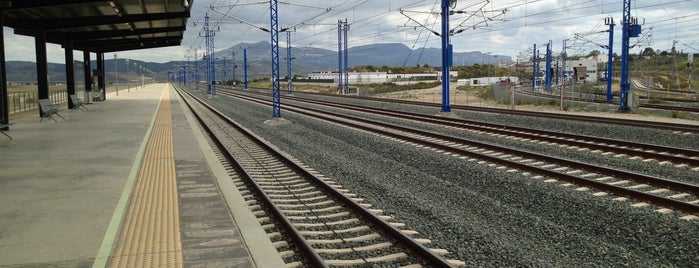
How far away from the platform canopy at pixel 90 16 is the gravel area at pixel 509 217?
13.1m

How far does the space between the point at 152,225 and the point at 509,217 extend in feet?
16.6

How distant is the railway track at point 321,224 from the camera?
6.21 metres

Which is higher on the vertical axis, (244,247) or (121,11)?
(121,11)

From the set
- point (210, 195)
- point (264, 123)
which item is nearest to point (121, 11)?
point (264, 123)

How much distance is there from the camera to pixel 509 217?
793 cm

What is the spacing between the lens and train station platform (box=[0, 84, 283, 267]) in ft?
19.6

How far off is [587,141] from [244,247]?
13.0m

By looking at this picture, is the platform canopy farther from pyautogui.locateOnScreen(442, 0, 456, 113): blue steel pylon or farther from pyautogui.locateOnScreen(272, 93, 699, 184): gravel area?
pyautogui.locateOnScreen(272, 93, 699, 184): gravel area

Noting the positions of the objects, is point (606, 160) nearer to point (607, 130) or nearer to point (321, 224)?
point (607, 130)

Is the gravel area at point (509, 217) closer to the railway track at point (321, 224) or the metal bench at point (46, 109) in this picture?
the railway track at point (321, 224)

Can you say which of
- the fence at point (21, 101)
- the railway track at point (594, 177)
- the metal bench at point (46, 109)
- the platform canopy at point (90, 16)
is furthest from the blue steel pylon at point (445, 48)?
the fence at point (21, 101)

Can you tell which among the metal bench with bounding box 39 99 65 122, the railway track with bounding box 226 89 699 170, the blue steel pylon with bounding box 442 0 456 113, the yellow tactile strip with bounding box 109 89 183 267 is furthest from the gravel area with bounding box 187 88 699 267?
the blue steel pylon with bounding box 442 0 456 113

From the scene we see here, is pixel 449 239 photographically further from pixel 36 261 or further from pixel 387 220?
pixel 36 261

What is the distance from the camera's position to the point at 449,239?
6.94 m
